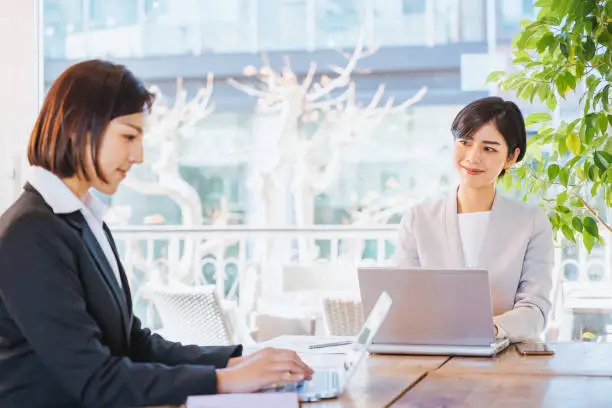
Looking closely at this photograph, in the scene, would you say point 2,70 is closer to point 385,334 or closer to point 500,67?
point 385,334

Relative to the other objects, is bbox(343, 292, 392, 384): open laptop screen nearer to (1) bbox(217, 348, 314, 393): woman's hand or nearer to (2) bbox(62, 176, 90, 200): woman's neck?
(1) bbox(217, 348, 314, 393): woman's hand

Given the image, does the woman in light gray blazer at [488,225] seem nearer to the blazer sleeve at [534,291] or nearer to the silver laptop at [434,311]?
the blazer sleeve at [534,291]

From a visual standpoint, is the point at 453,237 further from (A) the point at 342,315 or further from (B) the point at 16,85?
(B) the point at 16,85

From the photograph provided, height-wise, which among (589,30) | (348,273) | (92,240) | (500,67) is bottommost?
(348,273)

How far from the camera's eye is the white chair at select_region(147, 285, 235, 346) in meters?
3.75

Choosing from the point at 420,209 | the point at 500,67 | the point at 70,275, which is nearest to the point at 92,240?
the point at 70,275

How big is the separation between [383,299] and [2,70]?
3178 mm

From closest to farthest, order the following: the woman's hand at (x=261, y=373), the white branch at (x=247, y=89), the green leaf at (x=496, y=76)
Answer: the woman's hand at (x=261, y=373), the green leaf at (x=496, y=76), the white branch at (x=247, y=89)

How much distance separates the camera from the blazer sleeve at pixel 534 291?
7.68 feet

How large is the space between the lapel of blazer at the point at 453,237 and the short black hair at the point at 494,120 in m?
0.22

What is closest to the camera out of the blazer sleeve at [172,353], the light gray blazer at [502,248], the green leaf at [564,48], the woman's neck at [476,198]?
the blazer sleeve at [172,353]

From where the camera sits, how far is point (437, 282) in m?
2.04

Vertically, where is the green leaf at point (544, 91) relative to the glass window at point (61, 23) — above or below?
below

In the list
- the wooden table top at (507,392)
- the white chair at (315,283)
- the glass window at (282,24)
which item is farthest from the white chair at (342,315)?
the glass window at (282,24)
